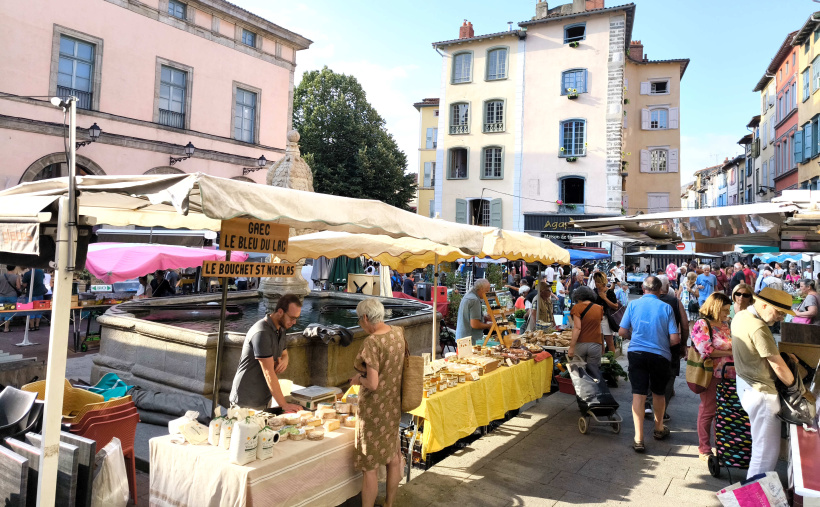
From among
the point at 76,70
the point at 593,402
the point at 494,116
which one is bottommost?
the point at 593,402

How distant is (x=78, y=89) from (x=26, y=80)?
1625 mm

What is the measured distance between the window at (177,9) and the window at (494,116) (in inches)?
622

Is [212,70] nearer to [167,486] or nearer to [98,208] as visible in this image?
[98,208]

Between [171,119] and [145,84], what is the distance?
155cm

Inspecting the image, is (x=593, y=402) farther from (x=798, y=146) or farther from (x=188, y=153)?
(x=798, y=146)

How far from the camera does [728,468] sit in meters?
4.97

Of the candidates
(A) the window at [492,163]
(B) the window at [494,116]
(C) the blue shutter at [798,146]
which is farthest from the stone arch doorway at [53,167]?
(C) the blue shutter at [798,146]

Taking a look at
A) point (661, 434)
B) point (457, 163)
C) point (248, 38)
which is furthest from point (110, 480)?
point (457, 163)

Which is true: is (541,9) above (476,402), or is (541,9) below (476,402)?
above

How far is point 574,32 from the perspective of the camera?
28.3 m

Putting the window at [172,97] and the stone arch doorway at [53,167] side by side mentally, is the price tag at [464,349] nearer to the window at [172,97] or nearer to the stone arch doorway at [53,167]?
the stone arch doorway at [53,167]

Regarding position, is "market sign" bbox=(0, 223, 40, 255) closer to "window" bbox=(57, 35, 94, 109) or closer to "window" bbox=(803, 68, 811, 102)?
"window" bbox=(57, 35, 94, 109)

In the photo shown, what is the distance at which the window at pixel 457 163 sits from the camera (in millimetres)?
30719

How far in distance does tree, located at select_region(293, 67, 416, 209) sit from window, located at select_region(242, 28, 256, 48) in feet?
25.4
